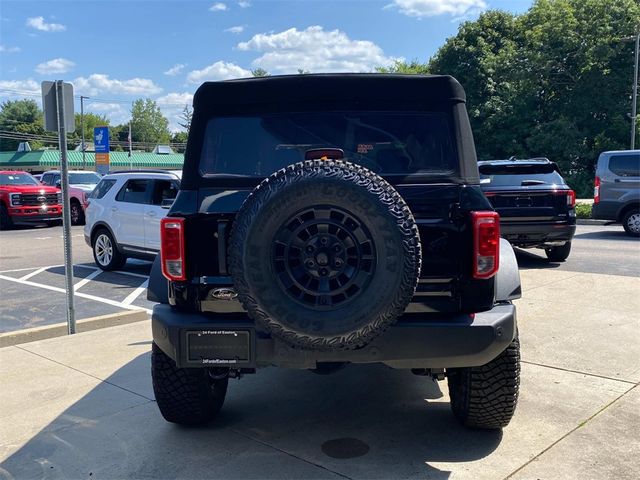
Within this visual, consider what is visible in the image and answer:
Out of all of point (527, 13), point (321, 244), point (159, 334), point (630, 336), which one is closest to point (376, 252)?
point (321, 244)

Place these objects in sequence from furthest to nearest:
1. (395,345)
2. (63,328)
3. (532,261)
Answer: (532,261)
(63,328)
(395,345)

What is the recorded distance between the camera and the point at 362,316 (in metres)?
2.80

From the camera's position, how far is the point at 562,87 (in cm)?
3259

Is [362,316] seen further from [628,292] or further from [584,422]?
[628,292]

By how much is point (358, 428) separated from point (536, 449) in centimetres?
105

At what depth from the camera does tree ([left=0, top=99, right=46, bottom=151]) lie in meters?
92.8

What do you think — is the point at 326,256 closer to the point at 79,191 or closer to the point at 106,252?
the point at 106,252

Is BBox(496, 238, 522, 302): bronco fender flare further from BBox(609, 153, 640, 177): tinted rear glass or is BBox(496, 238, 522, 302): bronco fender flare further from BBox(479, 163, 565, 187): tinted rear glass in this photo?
BBox(609, 153, 640, 177): tinted rear glass

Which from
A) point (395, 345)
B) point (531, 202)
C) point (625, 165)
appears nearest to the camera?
point (395, 345)

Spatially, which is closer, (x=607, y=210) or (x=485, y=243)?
(x=485, y=243)

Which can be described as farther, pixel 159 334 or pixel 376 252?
pixel 159 334

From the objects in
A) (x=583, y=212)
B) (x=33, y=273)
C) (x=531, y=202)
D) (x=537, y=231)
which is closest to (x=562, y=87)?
(x=583, y=212)

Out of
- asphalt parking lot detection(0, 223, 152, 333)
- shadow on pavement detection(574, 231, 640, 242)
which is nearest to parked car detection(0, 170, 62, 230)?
asphalt parking lot detection(0, 223, 152, 333)

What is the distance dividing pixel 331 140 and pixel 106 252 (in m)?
8.00
